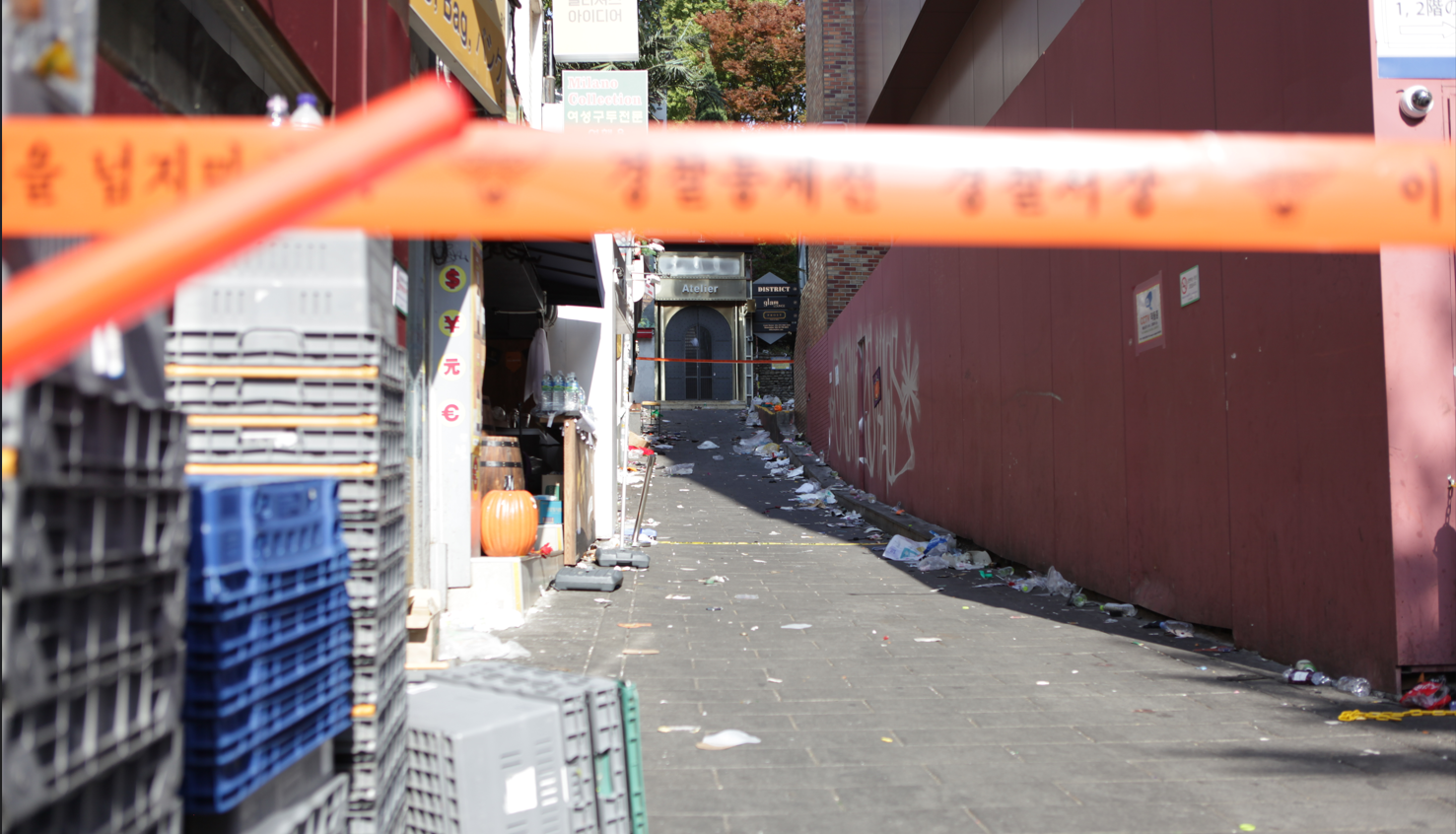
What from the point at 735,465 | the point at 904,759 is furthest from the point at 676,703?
the point at 735,465

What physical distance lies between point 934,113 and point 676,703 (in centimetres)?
1314

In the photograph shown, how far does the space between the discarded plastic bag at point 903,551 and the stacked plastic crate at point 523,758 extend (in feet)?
25.4

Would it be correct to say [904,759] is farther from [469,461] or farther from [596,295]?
[596,295]

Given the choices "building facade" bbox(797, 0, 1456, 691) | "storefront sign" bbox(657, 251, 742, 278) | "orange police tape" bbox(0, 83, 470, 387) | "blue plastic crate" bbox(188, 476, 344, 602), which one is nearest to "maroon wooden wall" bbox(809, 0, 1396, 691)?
"building facade" bbox(797, 0, 1456, 691)

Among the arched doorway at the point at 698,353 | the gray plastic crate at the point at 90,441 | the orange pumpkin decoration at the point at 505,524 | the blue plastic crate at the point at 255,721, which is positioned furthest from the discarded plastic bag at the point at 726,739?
the arched doorway at the point at 698,353

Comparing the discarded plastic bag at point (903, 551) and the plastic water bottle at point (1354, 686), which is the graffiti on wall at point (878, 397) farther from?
the plastic water bottle at point (1354, 686)

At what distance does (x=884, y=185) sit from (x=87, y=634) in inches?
55.8

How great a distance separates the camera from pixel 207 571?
1771 millimetres

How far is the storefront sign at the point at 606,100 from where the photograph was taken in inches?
445

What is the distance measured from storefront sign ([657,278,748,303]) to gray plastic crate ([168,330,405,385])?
3389 cm

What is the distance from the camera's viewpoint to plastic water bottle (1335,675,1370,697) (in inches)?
177

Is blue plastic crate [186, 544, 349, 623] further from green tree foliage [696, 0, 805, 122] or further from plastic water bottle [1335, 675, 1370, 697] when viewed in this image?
green tree foliage [696, 0, 805, 122]

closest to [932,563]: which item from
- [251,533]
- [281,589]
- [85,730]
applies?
[281,589]

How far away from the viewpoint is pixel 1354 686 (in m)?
4.55
